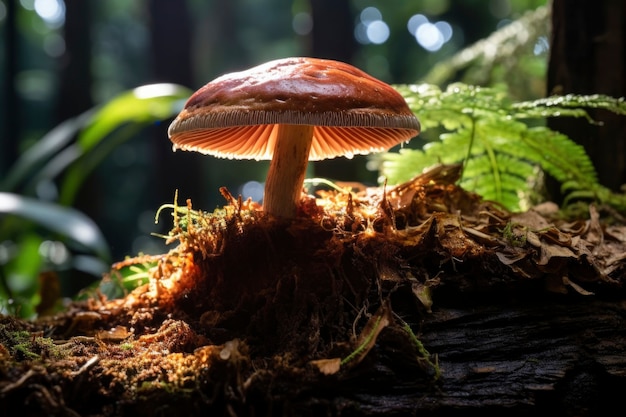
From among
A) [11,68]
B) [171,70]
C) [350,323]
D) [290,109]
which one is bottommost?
[350,323]

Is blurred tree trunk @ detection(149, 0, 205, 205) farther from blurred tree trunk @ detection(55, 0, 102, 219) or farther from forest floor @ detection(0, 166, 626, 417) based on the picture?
forest floor @ detection(0, 166, 626, 417)

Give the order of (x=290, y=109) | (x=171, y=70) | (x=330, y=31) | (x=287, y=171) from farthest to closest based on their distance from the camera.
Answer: (x=171, y=70) → (x=330, y=31) → (x=287, y=171) → (x=290, y=109)

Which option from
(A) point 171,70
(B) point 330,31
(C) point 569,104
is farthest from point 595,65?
(A) point 171,70

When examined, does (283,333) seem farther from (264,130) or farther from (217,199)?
(217,199)

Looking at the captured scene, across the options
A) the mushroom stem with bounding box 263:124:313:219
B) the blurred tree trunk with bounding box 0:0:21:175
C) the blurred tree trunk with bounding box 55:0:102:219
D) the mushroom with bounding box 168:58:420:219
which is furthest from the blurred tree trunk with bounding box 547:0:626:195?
the blurred tree trunk with bounding box 0:0:21:175

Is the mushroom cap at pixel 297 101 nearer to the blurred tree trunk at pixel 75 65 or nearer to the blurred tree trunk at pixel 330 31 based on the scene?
the blurred tree trunk at pixel 330 31

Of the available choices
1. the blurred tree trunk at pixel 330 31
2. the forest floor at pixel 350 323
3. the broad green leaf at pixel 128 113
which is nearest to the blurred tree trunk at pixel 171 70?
the blurred tree trunk at pixel 330 31

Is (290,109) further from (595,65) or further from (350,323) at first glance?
(595,65)
